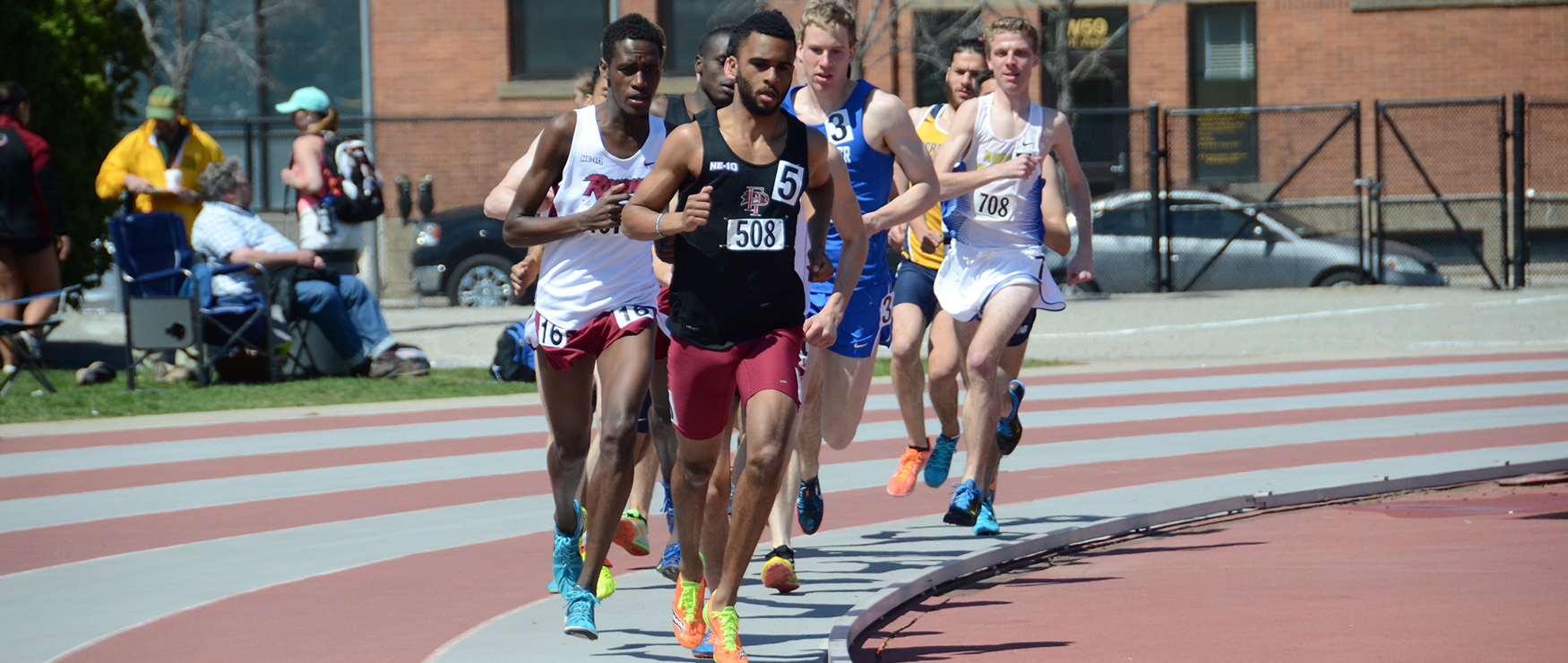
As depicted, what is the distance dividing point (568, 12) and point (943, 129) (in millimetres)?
22270

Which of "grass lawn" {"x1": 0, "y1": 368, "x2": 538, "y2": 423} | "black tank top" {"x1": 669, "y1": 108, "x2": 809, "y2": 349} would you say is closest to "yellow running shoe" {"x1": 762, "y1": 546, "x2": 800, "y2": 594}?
"black tank top" {"x1": 669, "y1": 108, "x2": 809, "y2": 349}

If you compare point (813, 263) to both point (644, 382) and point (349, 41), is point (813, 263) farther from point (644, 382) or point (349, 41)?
point (349, 41)

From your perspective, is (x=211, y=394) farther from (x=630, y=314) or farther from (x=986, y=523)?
(x=630, y=314)

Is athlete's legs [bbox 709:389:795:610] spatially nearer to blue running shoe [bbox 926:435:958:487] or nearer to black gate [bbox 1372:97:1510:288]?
blue running shoe [bbox 926:435:958:487]

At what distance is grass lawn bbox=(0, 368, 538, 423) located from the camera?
12.2 m

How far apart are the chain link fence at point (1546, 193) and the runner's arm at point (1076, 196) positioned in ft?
51.7

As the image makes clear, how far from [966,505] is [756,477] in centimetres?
235

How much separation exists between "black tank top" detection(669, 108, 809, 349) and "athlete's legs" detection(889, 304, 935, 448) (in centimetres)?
268

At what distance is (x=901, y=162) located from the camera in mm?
6867

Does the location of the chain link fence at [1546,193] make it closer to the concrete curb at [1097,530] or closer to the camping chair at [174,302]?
the concrete curb at [1097,530]

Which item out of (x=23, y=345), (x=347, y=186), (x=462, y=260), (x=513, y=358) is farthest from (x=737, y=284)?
(x=462, y=260)

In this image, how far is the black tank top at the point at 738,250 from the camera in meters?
5.16

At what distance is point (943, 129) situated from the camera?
27.2 ft

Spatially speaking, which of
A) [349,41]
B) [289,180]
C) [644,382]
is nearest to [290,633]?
[644,382]
